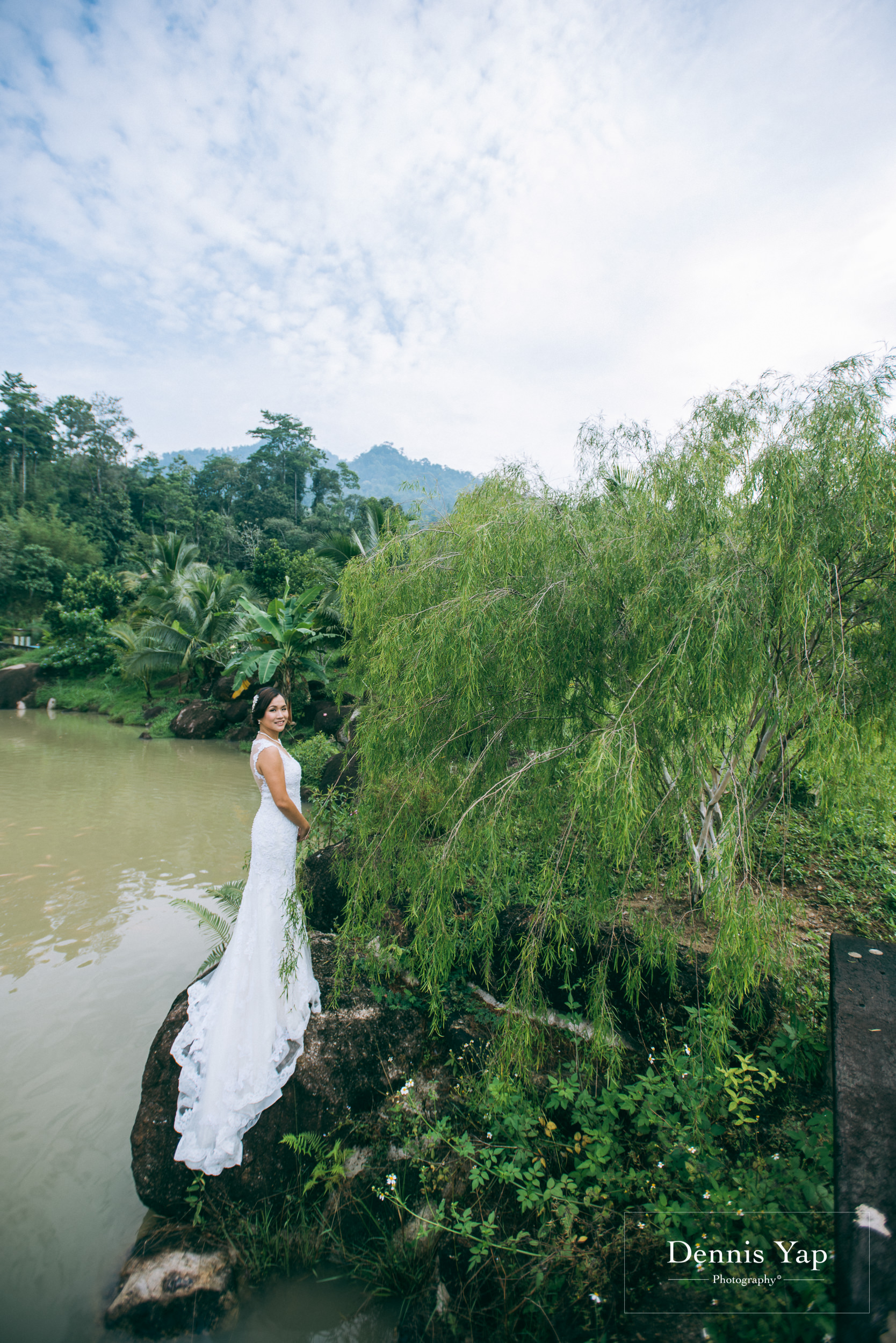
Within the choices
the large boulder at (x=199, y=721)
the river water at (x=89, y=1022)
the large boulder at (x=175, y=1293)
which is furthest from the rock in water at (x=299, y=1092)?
the large boulder at (x=199, y=721)

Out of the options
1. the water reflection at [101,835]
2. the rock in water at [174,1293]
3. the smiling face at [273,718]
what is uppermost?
the smiling face at [273,718]

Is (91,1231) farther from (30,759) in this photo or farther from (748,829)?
(30,759)

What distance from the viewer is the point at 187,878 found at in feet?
22.6

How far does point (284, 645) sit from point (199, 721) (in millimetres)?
4778

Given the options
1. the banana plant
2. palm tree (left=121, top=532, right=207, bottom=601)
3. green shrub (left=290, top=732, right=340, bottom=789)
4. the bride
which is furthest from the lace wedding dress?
palm tree (left=121, top=532, right=207, bottom=601)

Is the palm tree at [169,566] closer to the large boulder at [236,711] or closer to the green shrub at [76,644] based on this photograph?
the green shrub at [76,644]

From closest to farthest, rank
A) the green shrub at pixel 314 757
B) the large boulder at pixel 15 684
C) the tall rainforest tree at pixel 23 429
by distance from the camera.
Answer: the green shrub at pixel 314 757
the large boulder at pixel 15 684
the tall rainforest tree at pixel 23 429

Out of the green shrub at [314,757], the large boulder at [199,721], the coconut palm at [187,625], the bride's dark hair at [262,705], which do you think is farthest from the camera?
the coconut palm at [187,625]

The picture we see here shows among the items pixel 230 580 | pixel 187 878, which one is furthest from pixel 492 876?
pixel 230 580

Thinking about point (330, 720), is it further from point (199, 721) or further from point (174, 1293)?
point (174, 1293)

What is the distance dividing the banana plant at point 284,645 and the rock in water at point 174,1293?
413 inches

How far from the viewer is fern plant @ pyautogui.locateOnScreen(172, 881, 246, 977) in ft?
15.2

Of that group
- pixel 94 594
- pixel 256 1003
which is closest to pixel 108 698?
pixel 94 594

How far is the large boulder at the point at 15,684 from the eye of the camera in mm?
20312
